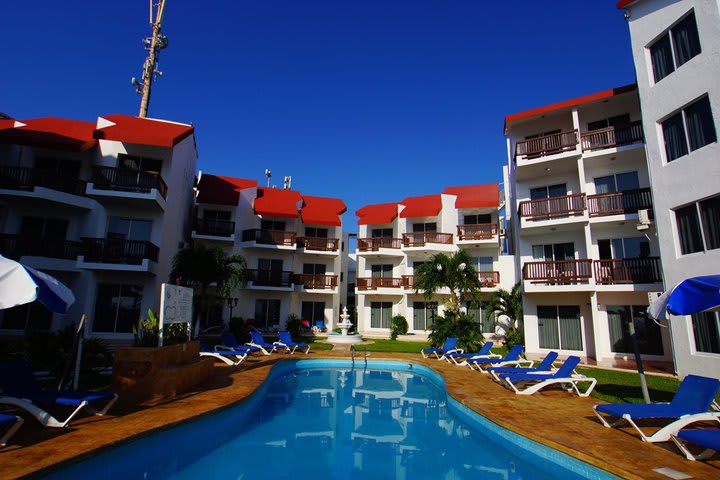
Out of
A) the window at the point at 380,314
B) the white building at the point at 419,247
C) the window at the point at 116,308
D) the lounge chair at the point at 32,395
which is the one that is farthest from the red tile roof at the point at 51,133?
the window at the point at 380,314

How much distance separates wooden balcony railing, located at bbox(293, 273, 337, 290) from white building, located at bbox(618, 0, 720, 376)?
20.0 m

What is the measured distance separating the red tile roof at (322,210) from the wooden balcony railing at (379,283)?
4.94 metres

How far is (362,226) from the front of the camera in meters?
30.1

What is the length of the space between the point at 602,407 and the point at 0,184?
22659 millimetres

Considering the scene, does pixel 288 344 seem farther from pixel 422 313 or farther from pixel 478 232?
pixel 478 232

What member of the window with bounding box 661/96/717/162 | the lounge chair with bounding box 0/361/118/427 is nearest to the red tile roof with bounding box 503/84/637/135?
the window with bounding box 661/96/717/162

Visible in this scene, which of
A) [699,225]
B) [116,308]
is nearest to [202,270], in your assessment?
[116,308]

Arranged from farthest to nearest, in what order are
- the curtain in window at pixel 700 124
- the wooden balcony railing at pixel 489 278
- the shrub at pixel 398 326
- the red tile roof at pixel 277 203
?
1. the red tile roof at pixel 277 203
2. the shrub at pixel 398 326
3. the wooden balcony railing at pixel 489 278
4. the curtain in window at pixel 700 124

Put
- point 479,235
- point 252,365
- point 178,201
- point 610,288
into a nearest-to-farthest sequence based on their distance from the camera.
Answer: point 252,365 → point 610,288 → point 178,201 → point 479,235

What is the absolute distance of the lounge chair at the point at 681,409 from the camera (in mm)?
5738

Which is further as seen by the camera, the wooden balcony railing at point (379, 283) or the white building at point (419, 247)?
the wooden balcony railing at point (379, 283)

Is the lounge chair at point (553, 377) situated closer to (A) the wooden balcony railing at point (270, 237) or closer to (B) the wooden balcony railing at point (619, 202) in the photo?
(B) the wooden balcony railing at point (619, 202)

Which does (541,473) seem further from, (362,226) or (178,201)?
(362,226)

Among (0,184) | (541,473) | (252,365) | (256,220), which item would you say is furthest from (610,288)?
(0,184)
